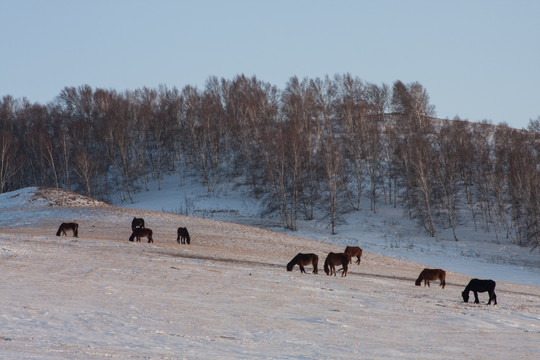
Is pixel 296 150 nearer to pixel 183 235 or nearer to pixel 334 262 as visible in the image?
pixel 183 235

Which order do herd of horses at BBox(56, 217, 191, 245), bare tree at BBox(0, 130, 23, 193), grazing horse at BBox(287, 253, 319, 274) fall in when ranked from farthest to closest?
bare tree at BBox(0, 130, 23, 193) < herd of horses at BBox(56, 217, 191, 245) < grazing horse at BBox(287, 253, 319, 274)

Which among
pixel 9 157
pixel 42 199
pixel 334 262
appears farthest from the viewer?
pixel 9 157

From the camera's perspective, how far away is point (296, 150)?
61375 mm

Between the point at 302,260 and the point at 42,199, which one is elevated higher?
the point at 42,199

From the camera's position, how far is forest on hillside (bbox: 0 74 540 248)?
6366 cm

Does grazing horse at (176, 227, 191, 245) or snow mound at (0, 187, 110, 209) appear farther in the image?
snow mound at (0, 187, 110, 209)

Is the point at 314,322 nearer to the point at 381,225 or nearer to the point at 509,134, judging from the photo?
the point at 381,225

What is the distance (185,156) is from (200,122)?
25.3ft

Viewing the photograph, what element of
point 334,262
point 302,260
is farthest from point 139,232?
point 334,262

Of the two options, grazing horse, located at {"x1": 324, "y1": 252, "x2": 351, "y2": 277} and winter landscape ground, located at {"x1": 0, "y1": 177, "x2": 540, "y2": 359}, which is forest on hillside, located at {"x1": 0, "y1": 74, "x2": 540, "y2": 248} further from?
grazing horse, located at {"x1": 324, "y1": 252, "x2": 351, "y2": 277}

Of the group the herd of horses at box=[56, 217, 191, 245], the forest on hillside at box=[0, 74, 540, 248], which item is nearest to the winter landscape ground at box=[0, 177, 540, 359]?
the herd of horses at box=[56, 217, 191, 245]

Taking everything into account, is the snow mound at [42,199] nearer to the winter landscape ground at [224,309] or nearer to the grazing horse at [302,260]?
the winter landscape ground at [224,309]

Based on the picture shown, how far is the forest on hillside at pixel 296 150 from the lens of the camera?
63.7 m

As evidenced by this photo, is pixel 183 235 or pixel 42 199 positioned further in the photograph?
pixel 42 199
